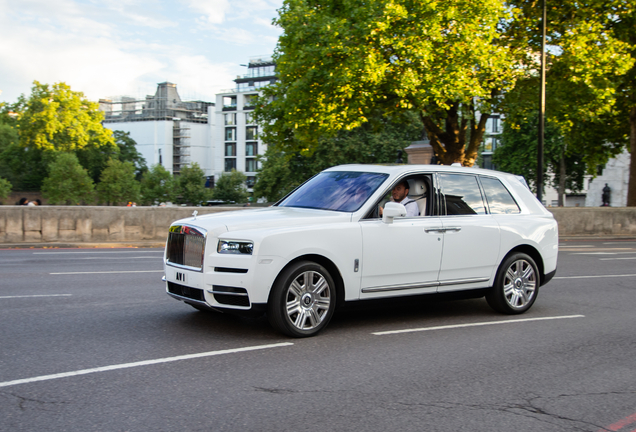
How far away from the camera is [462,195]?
25.8 ft

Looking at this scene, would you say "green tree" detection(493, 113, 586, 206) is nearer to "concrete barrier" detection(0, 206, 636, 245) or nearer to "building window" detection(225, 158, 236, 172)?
"concrete barrier" detection(0, 206, 636, 245)

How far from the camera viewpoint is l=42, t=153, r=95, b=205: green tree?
7500cm

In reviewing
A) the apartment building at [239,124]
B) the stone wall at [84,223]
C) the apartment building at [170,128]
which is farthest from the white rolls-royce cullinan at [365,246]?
the apartment building at [170,128]

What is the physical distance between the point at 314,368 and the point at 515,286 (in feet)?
12.4

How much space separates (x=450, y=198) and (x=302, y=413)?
4097 millimetres

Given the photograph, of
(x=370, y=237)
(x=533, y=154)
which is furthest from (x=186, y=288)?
(x=533, y=154)

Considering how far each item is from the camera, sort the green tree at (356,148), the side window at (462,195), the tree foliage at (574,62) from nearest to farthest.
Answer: the side window at (462,195) → the tree foliage at (574,62) → the green tree at (356,148)

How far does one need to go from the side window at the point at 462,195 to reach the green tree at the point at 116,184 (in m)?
79.0

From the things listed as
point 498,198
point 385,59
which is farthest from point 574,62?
point 498,198

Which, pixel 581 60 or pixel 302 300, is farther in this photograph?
pixel 581 60

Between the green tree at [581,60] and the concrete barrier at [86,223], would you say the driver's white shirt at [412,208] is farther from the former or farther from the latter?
the green tree at [581,60]

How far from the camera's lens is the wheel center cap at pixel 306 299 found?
21.1ft

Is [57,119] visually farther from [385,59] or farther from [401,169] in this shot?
[401,169]

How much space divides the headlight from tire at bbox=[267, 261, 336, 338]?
428 millimetres
